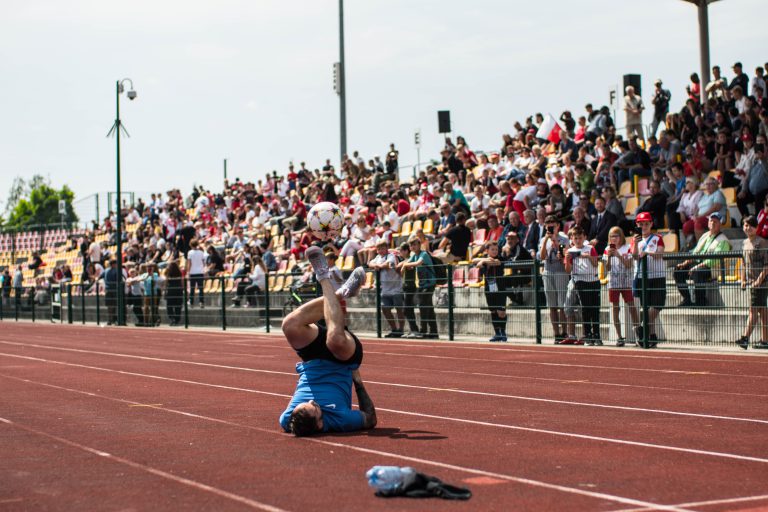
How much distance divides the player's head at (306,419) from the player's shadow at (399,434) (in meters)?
0.25

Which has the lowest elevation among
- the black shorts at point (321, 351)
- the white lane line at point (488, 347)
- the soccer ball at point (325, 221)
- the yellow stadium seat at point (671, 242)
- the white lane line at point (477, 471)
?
the white lane line at point (477, 471)

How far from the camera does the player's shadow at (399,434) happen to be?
9375mm

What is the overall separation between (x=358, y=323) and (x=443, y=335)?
3.12 metres

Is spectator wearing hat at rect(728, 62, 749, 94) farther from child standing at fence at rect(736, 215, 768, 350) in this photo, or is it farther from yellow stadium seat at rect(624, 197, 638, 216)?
child standing at fence at rect(736, 215, 768, 350)

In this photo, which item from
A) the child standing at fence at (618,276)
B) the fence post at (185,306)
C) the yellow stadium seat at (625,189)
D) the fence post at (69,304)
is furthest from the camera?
Result: the fence post at (69,304)

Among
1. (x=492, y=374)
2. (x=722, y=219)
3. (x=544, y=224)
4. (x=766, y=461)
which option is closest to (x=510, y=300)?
(x=544, y=224)

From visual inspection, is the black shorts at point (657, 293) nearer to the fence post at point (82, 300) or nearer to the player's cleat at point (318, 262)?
the player's cleat at point (318, 262)

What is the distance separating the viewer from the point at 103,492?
718 centimetres

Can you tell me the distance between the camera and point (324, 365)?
371 inches

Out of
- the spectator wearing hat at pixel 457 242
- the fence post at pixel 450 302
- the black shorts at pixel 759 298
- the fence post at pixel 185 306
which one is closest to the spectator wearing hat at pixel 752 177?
the black shorts at pixel 759 298

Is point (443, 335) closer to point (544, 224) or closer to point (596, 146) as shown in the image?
point (544, 224)

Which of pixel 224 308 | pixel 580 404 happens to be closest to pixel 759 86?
pixel 580 404

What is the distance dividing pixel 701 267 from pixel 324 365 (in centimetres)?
1040

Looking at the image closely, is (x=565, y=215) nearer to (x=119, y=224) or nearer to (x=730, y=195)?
(x=730, y=195)
